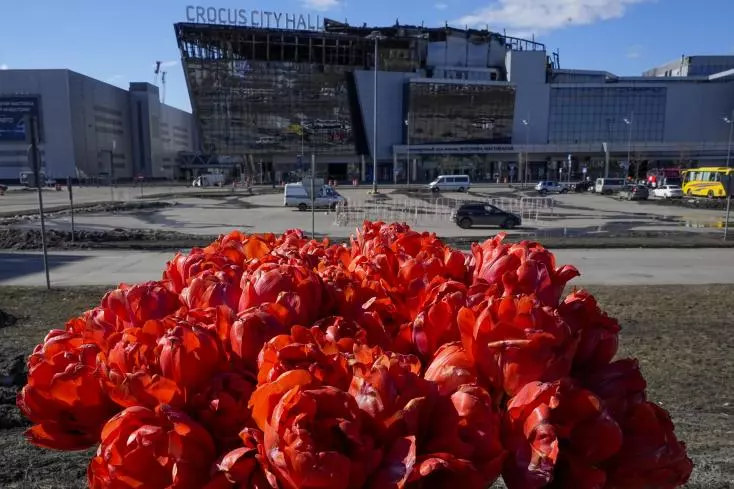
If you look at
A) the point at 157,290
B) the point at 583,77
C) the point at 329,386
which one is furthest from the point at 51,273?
the point at 583,77

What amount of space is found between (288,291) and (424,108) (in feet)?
305

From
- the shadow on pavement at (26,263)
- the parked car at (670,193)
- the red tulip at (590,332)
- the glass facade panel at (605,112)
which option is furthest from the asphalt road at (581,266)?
the glass facade panel at (605,112)

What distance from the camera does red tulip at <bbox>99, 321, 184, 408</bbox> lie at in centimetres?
170

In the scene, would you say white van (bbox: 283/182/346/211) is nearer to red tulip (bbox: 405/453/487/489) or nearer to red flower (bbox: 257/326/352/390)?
red flower (bbox: 257/326/352/390)

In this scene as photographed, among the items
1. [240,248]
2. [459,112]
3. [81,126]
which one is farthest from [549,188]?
[81,126]

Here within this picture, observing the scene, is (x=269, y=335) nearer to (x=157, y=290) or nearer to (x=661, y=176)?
(x=157, y=290)

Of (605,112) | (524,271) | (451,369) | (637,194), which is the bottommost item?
(637,194)

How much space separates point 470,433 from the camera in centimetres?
160

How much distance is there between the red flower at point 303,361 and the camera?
1645 millimetres

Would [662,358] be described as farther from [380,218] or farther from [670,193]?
[670,193]

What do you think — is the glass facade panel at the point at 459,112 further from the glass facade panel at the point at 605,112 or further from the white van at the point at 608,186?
the white van at the point at 608,186

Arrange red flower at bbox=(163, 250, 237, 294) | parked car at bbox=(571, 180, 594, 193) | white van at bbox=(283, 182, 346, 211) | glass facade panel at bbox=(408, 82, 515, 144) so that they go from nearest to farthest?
red flower at bbox=(163, 250, 237, 294)
white van at bbox=(283, 182, 346, 211)
parked car at bbox=(571, 180, 594, 193)
glass facade panel at bbox=(408, 82, 515, 144)

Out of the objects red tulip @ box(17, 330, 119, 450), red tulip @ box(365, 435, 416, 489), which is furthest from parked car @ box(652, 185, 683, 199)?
red tulip @ box(17, 330, 119, 450)

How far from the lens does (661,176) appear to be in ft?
234
